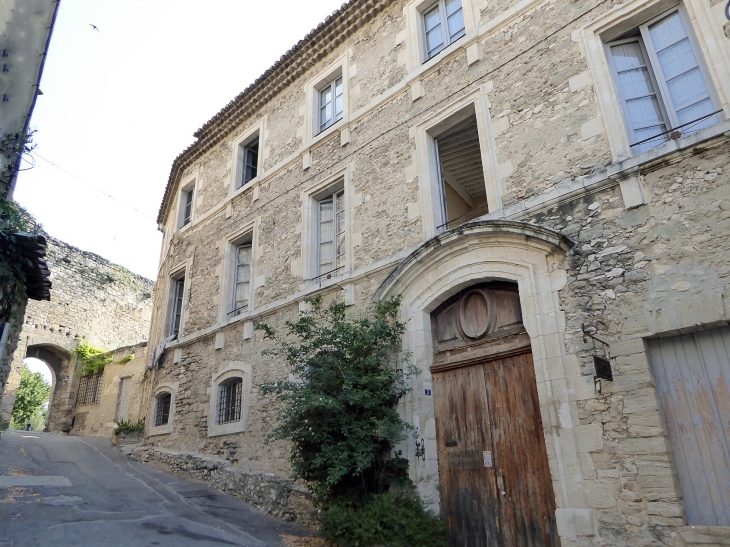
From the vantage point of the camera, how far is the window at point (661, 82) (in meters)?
4.97

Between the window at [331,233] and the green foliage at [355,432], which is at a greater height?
the window at [331,233]

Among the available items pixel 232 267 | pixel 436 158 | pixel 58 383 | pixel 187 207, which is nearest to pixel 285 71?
pixel 232 267

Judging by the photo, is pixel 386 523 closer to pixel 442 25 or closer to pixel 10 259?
pixel 10 259

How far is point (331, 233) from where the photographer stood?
8.26 metres

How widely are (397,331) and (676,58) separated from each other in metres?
4.25

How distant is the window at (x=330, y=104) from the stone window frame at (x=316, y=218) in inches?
51.1

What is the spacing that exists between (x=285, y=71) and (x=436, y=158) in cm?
459

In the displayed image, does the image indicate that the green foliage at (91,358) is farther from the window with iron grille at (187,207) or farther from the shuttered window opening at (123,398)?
the window with iron grille at (187,207)

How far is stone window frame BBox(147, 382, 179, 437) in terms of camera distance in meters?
9.72

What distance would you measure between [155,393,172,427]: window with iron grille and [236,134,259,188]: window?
4749 mm

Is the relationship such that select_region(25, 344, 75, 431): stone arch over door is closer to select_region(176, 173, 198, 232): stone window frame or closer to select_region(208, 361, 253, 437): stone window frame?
select_region(176, 173, 198, 232): stone window frame

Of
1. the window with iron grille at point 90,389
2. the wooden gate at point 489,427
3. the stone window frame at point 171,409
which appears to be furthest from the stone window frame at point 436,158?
the window with iron grille at point 90,389

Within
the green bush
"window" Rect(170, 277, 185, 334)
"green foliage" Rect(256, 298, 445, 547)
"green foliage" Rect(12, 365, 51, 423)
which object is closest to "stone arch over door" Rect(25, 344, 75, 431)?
"window" Rect(170, 277, 185, 334)

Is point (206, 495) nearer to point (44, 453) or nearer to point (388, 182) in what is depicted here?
point (44, 453)
